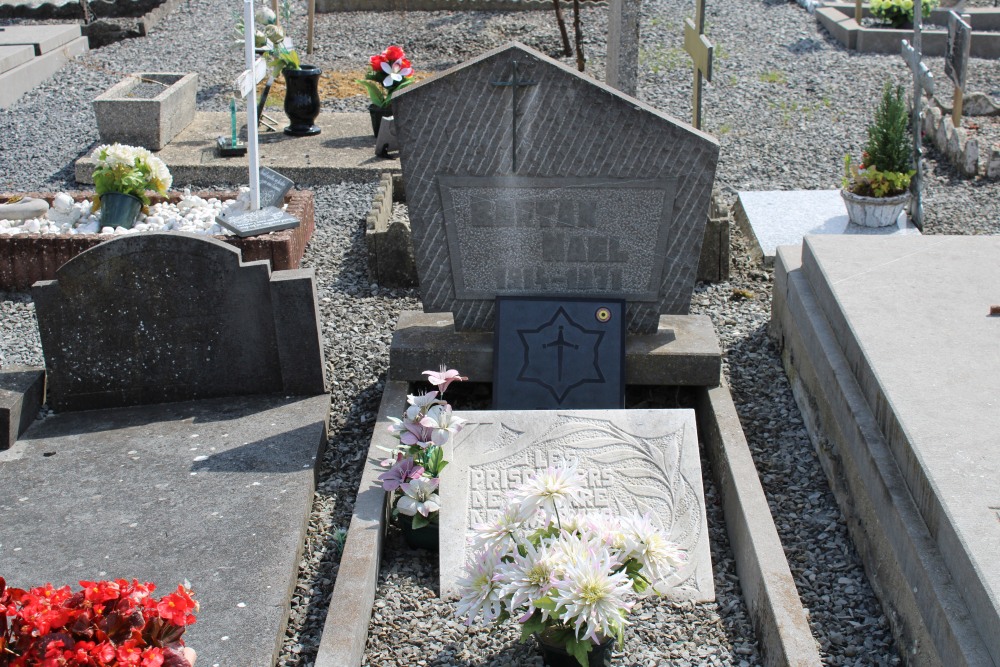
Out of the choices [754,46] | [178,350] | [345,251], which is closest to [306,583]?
[178,350]

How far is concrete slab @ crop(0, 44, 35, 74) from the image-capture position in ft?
36.5

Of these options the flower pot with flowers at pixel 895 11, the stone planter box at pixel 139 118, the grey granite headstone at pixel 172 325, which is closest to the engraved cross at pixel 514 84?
the grey granite headstone at pixel 172 325

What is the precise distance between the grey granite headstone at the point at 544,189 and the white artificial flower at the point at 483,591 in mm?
1973

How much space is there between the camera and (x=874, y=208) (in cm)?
709

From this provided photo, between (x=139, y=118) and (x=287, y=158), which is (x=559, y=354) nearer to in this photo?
Answer: (x=287, y=158)

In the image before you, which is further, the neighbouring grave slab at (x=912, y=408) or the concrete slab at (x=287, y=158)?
the concrete slab at (x=287, y=158)

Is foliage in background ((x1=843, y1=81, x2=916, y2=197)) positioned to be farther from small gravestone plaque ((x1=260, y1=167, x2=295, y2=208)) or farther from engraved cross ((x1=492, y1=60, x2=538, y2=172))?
small gravestone plaque ((x1=260, y1=167, x2=295, y2=208))

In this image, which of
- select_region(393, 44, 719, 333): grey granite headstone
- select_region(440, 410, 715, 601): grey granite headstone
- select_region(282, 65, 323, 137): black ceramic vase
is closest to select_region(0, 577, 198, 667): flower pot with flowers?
select_region(440, 410, 715, 601): grey granite headstone

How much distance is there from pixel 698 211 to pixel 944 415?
1481 millimetres

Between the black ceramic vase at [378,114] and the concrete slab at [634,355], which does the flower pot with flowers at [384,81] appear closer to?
the black ceramic vase at [378,114]

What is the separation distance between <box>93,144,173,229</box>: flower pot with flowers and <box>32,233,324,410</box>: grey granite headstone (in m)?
1.95

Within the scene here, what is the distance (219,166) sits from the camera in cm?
845

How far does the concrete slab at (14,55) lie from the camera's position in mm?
11125

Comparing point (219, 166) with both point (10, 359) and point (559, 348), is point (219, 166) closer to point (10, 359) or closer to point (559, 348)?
point (10, 359)
